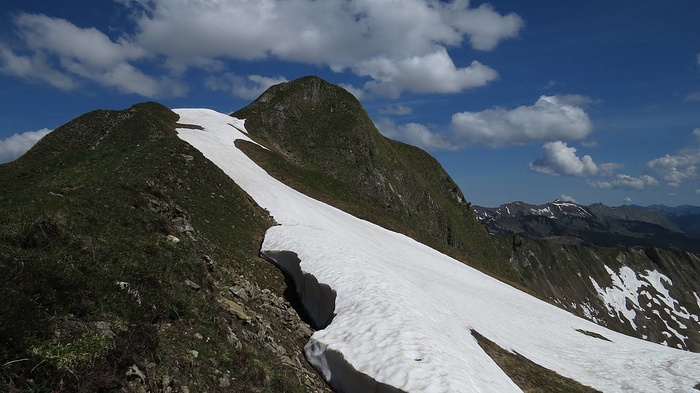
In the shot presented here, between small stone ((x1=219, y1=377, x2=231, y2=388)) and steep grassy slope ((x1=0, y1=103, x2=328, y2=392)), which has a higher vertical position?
steep grassy slope ((x1=0, y1=103, x2=328, y2=392))

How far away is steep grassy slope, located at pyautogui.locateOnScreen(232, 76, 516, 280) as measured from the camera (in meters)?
75.7

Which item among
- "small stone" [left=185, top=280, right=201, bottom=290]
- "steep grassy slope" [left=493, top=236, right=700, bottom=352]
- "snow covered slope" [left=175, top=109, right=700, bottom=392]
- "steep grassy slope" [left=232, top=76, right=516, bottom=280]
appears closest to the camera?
"small stone" [left=185, top=280, right=201, bottom=290]

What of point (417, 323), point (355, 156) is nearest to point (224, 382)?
point (417, 323)

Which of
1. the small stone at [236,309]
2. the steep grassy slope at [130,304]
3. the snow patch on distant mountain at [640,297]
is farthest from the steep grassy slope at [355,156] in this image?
the snow patch on distant mountain at [640,297]

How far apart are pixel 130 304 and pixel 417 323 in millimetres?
9120

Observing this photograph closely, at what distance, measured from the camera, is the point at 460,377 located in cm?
1081

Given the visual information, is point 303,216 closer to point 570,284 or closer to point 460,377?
point 460,377

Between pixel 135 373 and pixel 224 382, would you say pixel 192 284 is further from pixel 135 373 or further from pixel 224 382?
pixel 135 373

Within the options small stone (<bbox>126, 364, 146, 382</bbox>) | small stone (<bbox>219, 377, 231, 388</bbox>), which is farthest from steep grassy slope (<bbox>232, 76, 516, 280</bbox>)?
small stone (<bbox>126, 364, 146, 382</bbox>)

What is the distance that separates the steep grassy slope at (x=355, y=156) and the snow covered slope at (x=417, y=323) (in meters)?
32.3

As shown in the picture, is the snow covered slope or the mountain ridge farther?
the snow covered slope

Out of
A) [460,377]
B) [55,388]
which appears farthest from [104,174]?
[460,377]

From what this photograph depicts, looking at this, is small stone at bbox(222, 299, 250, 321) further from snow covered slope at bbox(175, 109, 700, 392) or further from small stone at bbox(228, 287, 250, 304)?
snow covered slope at bbox(175, 109, 700, 392)

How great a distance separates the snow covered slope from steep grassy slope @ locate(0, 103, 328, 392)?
2.06 metres
